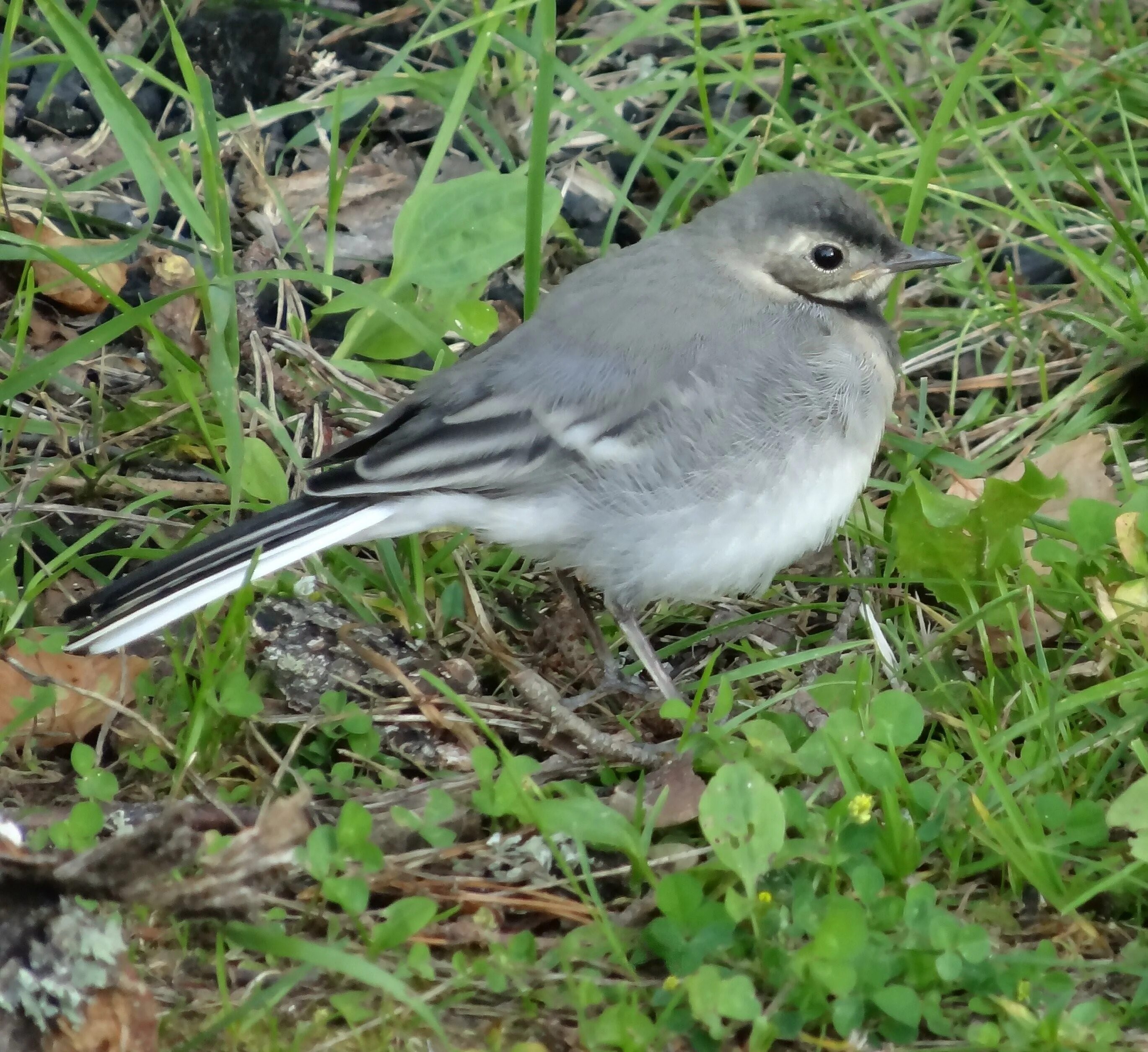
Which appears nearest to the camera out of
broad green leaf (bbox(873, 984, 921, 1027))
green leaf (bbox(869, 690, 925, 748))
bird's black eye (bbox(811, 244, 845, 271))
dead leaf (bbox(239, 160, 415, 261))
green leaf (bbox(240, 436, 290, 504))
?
broad green leaf (bbox(873, 984, 921, 1027))

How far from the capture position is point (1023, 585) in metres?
3.45

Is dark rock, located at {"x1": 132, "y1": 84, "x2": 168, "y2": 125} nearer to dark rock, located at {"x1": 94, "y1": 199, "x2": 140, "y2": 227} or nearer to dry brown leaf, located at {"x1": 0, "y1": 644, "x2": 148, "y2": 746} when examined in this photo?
dark rock, located at {"x1": 94, "y1": 199, "x2": 140, "y2": 227}

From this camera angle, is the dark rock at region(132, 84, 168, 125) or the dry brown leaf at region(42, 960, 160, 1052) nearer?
the dry brown leaf at region(42, 960, 160, 1052)

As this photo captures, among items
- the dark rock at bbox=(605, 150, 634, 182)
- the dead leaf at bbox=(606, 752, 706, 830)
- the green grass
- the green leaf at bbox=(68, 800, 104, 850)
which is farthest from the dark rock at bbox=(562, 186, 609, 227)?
the green leaf at bbox=(68, 800, 104, 850)

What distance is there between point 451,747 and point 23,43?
3.51m

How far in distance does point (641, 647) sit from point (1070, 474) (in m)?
1.37

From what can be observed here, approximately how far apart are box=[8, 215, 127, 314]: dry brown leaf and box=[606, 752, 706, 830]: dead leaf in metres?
2.65

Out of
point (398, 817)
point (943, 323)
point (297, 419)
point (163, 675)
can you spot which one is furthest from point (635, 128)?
point (398, 817)

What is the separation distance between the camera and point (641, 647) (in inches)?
145

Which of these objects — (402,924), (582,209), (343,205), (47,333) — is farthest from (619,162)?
(402,924)

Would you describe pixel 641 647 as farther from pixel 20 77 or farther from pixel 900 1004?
pixel 20 77

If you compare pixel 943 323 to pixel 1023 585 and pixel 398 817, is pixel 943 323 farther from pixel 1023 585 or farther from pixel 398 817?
pixel 398 817

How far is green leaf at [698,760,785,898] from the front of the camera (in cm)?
262

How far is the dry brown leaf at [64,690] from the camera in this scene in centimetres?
326
